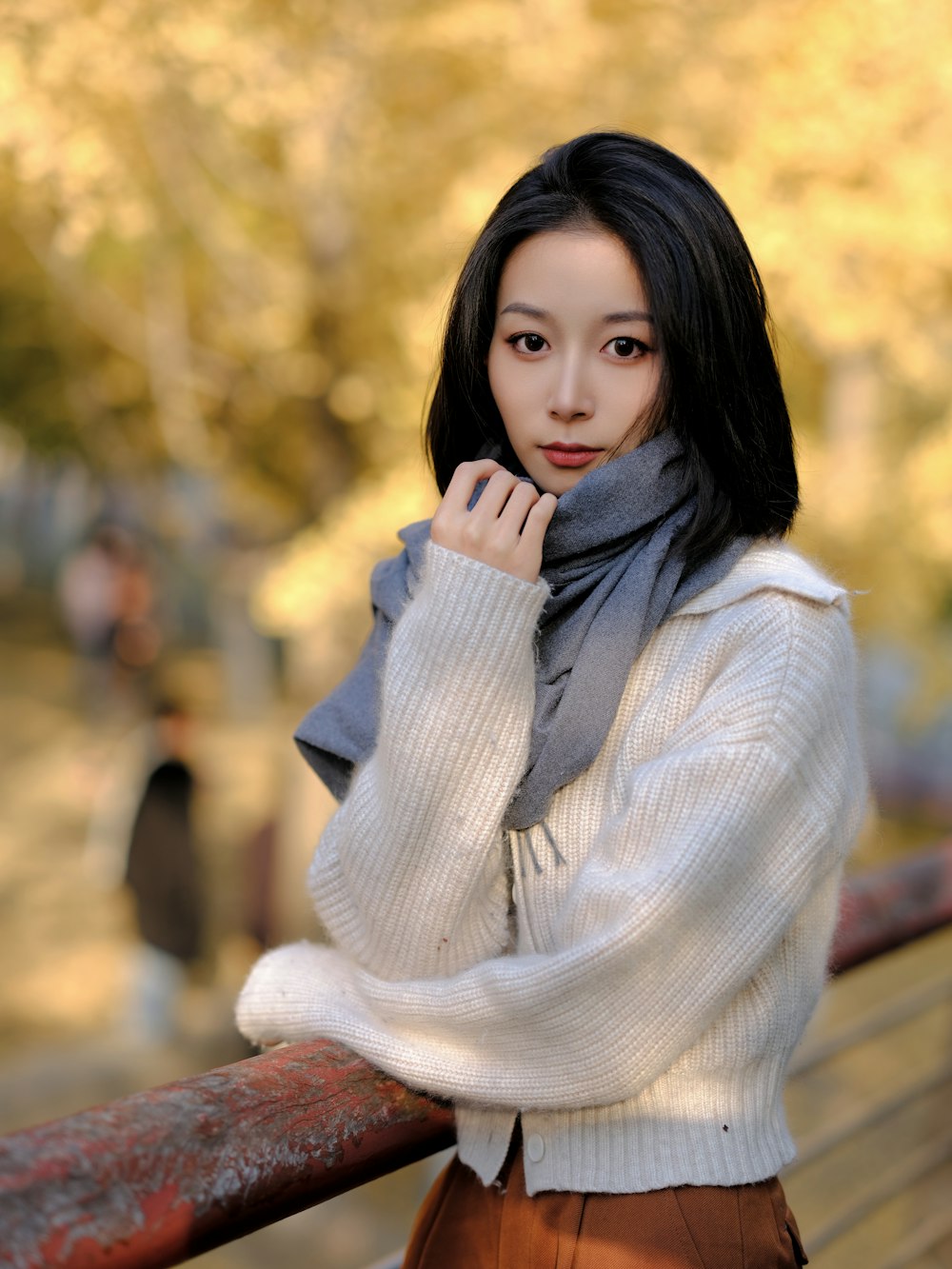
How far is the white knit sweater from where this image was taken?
129 centimetres

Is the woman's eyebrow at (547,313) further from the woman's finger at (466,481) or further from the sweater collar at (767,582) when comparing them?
the sweater collar at (767,582)

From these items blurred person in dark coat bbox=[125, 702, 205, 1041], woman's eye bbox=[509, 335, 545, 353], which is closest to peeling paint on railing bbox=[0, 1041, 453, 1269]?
woman's eye bbox=[509, 335, 545, 353]

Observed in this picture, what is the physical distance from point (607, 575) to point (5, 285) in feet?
33.1

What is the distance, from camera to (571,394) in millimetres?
1508

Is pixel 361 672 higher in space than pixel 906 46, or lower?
lower

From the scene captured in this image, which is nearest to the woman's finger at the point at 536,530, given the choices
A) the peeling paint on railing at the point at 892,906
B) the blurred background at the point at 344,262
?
the peeling paint on railing at the point at 892,906

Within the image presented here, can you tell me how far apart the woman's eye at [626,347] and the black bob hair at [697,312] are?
0.02 metres

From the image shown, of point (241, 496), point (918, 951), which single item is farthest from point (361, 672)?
point (918, 951)

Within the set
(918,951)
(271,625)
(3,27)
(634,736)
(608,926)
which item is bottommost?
(918,951)

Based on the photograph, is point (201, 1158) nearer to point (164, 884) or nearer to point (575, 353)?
point (575, 353)

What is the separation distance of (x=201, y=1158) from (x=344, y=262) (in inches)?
222

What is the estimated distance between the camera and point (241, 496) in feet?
27.6

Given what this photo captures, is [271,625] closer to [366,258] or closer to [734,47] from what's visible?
[366,258]

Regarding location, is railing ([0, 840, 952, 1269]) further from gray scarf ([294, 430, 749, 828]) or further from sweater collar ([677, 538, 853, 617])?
sweater collar ([677, 538, 853, 617])
